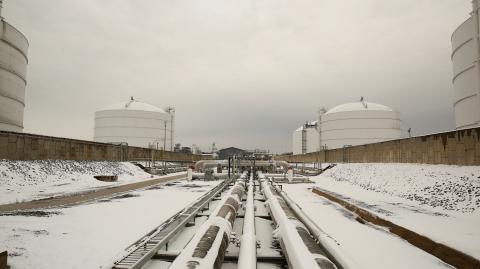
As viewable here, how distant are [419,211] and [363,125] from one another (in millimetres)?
38926

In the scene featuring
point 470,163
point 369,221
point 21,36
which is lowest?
point 369,221

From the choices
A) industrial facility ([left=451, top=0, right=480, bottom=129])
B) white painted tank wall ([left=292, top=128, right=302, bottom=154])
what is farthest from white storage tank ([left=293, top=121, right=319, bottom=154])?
industrial facility ([left=451, top=0, right=480, bottom=129])

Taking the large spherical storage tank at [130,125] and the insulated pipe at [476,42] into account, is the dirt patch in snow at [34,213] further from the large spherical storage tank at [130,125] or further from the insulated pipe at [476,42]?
the large spherical storage tank at [130,125]

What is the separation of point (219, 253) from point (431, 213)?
23.1ft

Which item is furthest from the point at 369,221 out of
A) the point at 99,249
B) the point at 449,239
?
the point at 99,249

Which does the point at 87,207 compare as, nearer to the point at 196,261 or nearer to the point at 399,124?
the point at 196,261

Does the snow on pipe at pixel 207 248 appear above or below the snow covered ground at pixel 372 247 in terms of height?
above

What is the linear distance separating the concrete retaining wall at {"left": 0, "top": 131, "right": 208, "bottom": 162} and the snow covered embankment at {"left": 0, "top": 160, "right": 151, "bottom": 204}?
528 mm

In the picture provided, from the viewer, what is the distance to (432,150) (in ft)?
46.0

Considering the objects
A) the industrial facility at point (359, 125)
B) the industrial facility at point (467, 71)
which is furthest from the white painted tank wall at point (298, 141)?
the industrial facility at point (467, 71)

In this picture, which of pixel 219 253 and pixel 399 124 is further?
pixel 399 124

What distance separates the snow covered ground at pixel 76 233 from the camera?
4.80m

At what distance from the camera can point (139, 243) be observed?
561 centimetres

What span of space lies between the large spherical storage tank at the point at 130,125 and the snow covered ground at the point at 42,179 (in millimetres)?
27257
